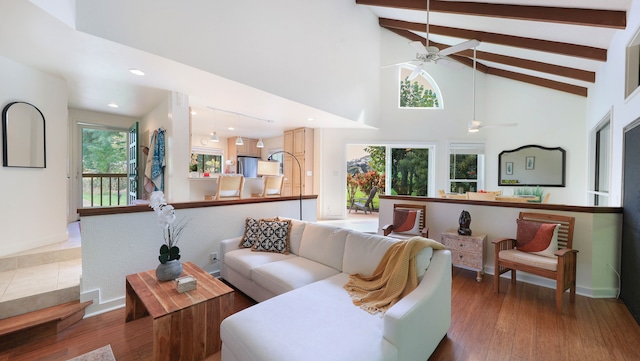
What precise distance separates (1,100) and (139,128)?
8.89 ft

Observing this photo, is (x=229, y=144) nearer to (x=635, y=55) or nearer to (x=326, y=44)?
(x=326, y=44)

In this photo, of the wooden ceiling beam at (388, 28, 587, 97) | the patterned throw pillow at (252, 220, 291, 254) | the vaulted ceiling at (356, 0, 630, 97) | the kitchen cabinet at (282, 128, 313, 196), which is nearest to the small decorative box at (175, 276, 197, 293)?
the patterned throw pillow at (252, 220, 291, 254)

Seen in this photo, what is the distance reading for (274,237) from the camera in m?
2.91

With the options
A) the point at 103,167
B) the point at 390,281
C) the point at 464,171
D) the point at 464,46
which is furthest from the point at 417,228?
the point at 103,167

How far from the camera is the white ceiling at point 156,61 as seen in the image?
88.2 inches

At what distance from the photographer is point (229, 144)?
29.3 ft

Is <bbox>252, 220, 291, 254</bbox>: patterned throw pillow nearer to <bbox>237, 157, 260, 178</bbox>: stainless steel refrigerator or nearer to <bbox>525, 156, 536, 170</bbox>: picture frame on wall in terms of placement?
<bbox>525, 156, 536, 170</bbox>: picture frame on wall

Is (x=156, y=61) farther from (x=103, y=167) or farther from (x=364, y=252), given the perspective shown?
(x=103, y=167)

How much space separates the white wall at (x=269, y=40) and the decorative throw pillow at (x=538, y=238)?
355cm

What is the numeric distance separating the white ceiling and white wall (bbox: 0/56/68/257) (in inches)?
7.8

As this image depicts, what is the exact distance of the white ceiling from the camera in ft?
7.35

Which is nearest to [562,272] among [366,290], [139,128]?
[366,290]

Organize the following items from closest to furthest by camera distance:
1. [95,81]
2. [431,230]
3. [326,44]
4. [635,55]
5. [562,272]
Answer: [562,272], [635,55], [95,81], [431,230], [326,44]

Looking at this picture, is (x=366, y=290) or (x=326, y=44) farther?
(x=326, y=44)
